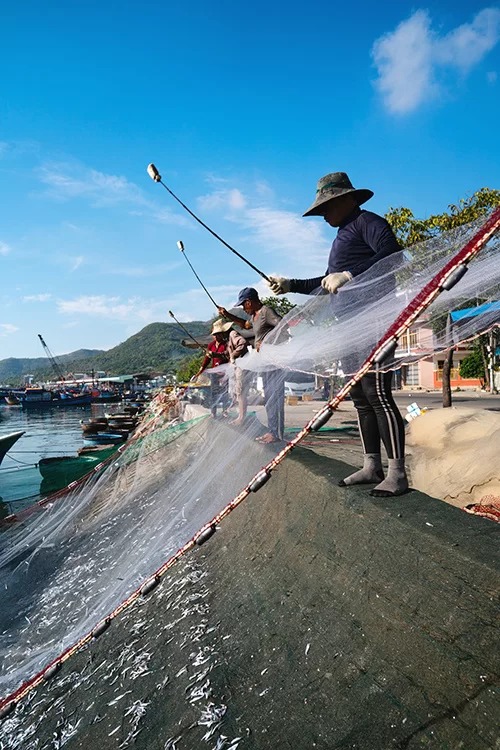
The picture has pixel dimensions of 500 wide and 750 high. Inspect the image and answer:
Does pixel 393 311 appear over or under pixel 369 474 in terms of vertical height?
over

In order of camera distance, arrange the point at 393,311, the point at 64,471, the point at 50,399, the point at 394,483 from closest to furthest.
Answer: the point at 393,311
the point at 394,483
the point at 64,471
the point at 50,399

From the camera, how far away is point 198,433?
16.4 feet

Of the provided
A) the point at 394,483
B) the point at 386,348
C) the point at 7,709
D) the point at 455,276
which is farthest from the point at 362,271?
the point at 7,709

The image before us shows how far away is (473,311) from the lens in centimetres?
206

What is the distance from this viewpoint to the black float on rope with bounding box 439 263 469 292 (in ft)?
5.61

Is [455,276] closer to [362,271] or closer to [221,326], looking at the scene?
[362,271]

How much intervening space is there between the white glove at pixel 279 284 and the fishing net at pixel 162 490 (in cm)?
20

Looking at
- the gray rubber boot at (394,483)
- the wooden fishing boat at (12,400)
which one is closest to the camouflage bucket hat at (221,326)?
the gray rubber boot at (394,483)

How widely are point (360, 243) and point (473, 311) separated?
1004mm

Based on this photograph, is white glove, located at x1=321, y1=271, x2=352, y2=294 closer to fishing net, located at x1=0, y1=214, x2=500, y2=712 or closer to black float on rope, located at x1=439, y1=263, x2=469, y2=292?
fishing net, located at x1=0, y1=214, x2=500, y2=712

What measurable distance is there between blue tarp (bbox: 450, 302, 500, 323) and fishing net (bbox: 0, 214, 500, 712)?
0.5 inches

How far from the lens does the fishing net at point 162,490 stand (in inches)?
90.0

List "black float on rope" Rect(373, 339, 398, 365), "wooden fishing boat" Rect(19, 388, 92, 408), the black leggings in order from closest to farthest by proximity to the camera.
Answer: "black float on rope" Rect(373, 339, 398, 365) < the black leggings < "wooden fishing boat" Rect(19, 388, 92, 408)

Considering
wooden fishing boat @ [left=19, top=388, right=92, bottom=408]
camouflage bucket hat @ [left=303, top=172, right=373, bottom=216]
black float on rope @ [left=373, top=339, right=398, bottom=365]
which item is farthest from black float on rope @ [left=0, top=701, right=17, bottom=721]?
wooden fishing boat @ [left=19, top=388, right=92, bottom=408]
